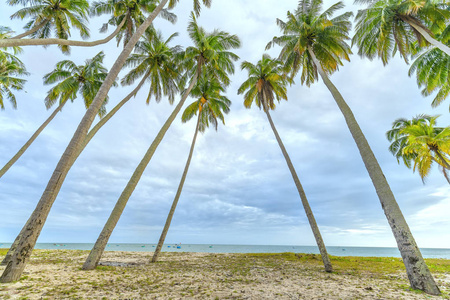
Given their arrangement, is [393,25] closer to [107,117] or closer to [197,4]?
[197,4]

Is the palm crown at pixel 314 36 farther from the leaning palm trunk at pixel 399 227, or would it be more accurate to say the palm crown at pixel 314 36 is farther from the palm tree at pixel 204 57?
the leaning palm trunk at pixel 399 227

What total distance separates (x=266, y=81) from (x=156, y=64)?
356 inches

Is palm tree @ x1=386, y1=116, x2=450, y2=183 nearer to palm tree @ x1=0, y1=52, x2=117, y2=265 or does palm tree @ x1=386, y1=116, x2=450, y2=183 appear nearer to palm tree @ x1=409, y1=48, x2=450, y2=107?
palm tree @ x1=409, y1=48, x2=450, y2=107

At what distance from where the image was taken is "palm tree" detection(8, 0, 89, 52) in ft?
45.3

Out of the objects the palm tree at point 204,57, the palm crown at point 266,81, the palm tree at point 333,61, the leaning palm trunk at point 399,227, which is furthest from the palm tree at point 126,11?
the leaning palm trunk at point 399,227

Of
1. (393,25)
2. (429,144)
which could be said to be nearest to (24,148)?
(393,25)

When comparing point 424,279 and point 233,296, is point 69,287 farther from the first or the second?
point 424,279

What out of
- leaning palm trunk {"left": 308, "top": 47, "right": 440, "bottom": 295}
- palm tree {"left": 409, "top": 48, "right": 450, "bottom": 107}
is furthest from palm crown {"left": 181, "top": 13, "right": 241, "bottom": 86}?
palm tree {"left": 409, "top": 48, "right": 450, "bottom": 107}

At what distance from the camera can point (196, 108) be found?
18516mm

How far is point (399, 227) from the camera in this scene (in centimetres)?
702

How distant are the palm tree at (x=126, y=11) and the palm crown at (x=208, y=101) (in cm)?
534

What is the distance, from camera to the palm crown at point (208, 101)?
18141 mm

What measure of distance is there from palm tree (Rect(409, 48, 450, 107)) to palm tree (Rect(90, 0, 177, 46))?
18.1 meters

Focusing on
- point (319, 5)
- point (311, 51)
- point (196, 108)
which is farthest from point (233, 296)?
point (319, 5)
